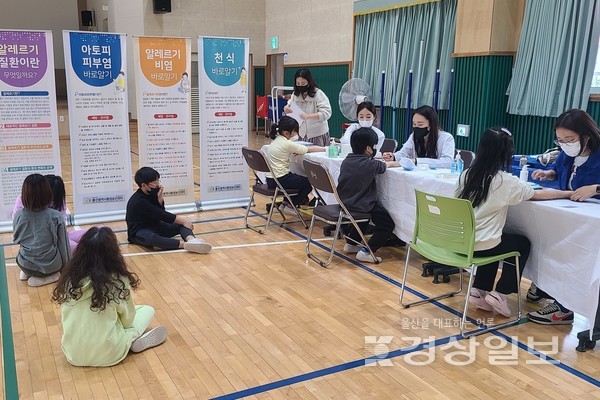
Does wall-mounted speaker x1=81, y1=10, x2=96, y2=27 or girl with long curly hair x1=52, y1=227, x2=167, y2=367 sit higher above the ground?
wall-mounted speaker x1=81, y1=10, x2=96, y2=27

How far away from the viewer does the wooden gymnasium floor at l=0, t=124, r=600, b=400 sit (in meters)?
2.51

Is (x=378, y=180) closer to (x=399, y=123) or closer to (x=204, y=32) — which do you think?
(x=399, y=123)

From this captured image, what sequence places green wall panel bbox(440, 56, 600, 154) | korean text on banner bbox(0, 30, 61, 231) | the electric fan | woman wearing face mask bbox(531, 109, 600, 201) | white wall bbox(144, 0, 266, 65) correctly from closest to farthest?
woman wearing face mask bbox(531, 109, 600, 201) < korean text on banner bbox(0, 30, 61, 231) < green wall panel bbox(440, 56, 600, 154) < the electric fan < white wall bbox(144, 0, 266, 65)

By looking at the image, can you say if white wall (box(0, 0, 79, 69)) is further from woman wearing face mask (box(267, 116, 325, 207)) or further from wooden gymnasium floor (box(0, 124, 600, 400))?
wooden gymnasium floor (box(0, 124, 600, 400))

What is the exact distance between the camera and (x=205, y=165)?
5855mm

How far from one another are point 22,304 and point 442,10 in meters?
6.75

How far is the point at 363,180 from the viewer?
414cm

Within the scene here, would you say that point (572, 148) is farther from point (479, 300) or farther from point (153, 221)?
point (153, 221)

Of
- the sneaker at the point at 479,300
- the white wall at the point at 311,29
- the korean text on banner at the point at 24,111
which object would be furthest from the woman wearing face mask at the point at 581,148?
the white wall at the point at 311,29

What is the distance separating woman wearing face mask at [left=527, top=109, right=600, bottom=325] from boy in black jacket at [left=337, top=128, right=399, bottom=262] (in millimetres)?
1329

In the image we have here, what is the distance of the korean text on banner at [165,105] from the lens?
5.34 meters

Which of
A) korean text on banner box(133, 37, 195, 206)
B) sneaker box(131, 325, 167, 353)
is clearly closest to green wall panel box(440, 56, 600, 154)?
korean text on banner box(133, 37, 195, 206)

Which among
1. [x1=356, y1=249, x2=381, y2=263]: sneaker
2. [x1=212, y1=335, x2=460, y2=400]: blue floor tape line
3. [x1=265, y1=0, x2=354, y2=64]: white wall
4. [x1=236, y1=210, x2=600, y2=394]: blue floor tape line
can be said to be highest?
[x1=265, y1=0, x2=354, y2=64]: white wall

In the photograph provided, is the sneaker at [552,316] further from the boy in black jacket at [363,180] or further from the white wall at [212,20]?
the white wall at [212,20]
